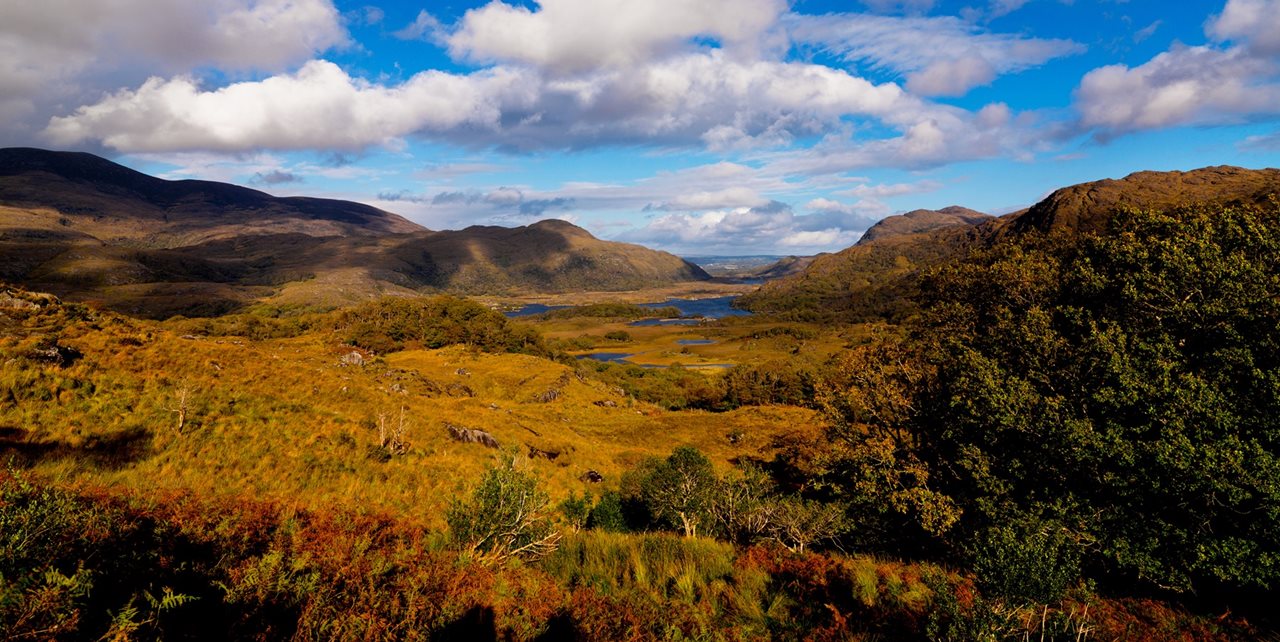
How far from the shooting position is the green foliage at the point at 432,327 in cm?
9334

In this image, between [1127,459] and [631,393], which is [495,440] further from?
[631,393]

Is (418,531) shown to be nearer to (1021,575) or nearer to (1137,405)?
(1021,575)

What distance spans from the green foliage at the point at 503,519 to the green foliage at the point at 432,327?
8599cm

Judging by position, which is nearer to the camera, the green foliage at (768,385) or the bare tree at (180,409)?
the bare tree at (180,409)

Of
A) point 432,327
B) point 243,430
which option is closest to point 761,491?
point 243,430

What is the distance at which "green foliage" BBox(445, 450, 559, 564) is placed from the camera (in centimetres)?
880

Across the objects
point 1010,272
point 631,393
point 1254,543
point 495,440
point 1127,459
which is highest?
point 1010,272

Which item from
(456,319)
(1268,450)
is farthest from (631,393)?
(1268,450)

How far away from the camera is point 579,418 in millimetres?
58969

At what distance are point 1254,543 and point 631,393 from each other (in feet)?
272

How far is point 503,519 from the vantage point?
8930 millimetres

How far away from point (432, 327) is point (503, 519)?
333 ft

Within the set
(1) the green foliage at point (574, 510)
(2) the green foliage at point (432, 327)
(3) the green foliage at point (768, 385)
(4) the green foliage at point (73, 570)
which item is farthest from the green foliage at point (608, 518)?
(2) the green foliage at point (432, 327)

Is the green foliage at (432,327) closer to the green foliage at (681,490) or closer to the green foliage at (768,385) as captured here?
the green foliage at (768,385)
